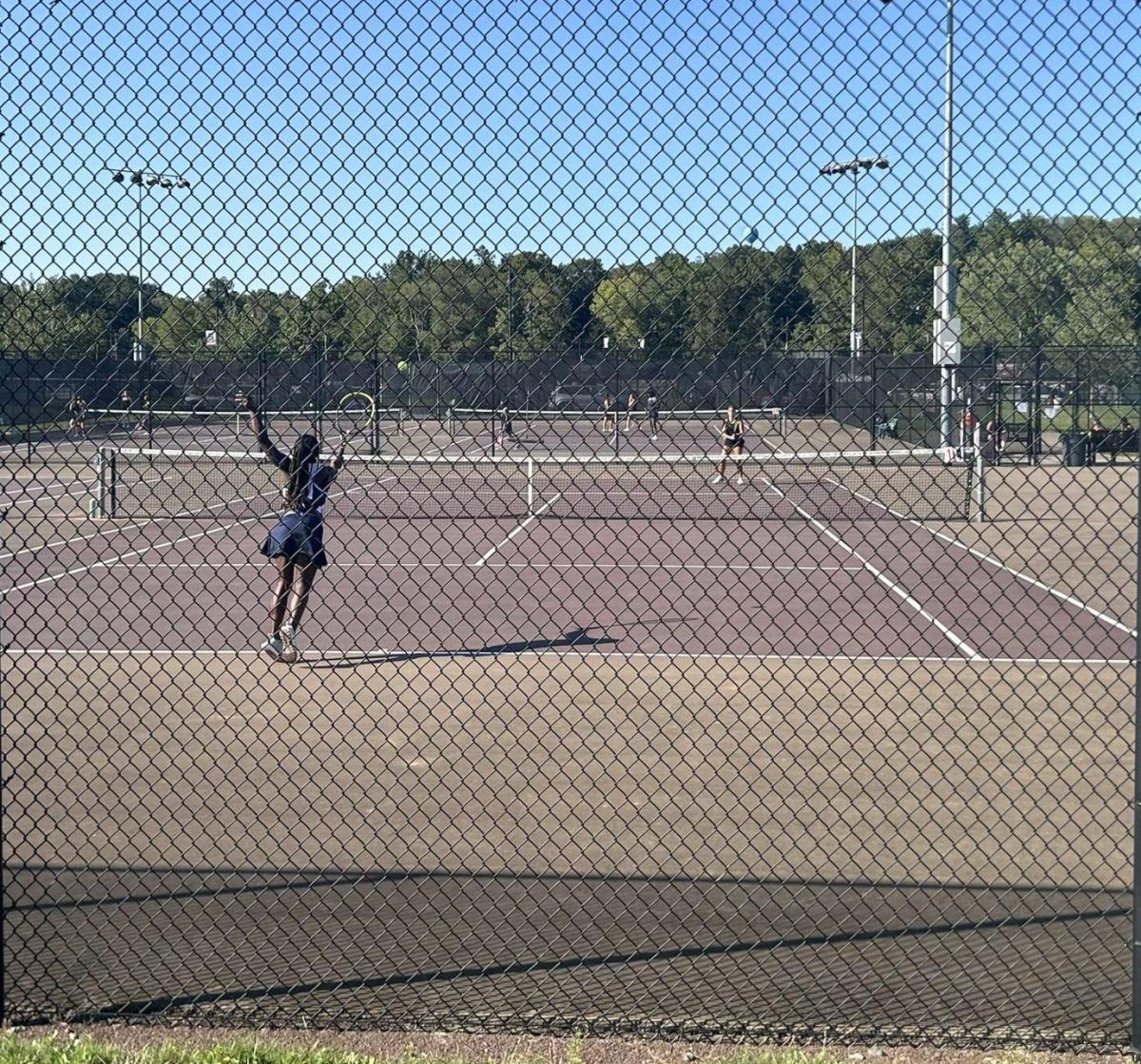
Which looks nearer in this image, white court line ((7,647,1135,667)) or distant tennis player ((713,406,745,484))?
white court line ((7,647,1135,667))

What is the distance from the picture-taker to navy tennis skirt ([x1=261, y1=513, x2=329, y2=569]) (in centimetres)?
1054

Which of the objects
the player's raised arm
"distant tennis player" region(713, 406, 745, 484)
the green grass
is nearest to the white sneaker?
the player's raised arm

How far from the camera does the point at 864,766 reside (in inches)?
293

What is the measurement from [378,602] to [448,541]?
5174 millimetres

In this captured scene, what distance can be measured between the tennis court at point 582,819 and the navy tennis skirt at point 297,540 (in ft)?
2.50

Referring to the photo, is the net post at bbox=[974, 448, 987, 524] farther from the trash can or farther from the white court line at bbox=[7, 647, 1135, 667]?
the white court line at bbox=[7, 647, 1135, 667]

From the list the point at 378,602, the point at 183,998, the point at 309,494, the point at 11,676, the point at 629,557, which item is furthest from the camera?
the point at 629,557

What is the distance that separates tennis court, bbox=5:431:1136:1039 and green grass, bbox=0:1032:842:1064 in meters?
0.20

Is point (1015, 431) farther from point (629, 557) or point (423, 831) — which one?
point (423, 831)

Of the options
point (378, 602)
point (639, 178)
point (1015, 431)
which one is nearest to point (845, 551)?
point (1015, 431)

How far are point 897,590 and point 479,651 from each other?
5332mm

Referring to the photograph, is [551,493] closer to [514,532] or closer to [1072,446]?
[514,532]

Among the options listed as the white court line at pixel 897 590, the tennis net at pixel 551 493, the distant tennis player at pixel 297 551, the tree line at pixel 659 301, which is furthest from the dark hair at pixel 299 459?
the tennis net at pixel 551 493

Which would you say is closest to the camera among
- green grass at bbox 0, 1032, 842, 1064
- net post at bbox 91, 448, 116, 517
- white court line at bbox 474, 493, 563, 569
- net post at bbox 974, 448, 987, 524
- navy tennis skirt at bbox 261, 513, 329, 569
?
green grass at bbox 0, 1032, 842, 1064
